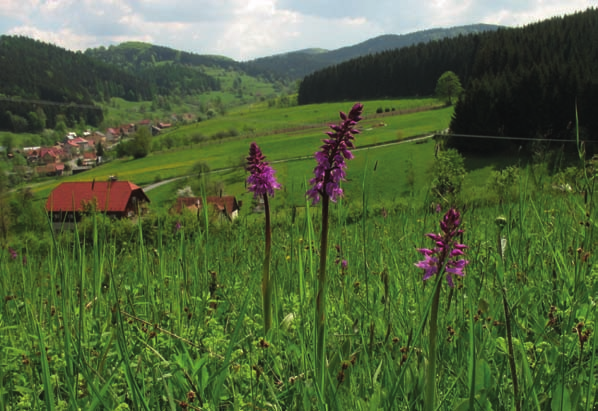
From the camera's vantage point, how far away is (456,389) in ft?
5.66

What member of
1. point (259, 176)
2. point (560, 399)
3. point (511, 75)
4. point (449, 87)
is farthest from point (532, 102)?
point (560, 399)

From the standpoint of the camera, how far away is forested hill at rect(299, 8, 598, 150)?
6025 centimetres

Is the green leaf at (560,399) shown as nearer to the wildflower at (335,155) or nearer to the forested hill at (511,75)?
the wildflower at (335,155)

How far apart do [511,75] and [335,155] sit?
73.5 metres

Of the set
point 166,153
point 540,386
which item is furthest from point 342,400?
point 166,153

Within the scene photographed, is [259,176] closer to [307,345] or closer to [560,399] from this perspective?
[307,345]

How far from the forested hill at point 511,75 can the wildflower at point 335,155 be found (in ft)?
34.0

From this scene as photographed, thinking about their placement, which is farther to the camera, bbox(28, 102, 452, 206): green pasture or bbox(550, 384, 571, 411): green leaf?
bbox(28, 102, 452, 206): green pasture

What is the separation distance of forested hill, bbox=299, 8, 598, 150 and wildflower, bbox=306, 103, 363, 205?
34.0 feet

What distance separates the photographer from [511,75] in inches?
2611

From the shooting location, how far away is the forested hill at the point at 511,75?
6025cm

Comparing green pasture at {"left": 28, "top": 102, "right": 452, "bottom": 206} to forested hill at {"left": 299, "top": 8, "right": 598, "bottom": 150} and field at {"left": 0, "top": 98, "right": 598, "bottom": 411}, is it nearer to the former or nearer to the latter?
forested hill at {"left": 299, "top": 8, "right": 598, "bottom": 150}

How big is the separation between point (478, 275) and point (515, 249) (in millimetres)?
611

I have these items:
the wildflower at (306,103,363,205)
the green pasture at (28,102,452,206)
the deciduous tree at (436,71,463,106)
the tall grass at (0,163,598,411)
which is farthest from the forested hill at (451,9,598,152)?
the wildflower at (306,103,363,205)
